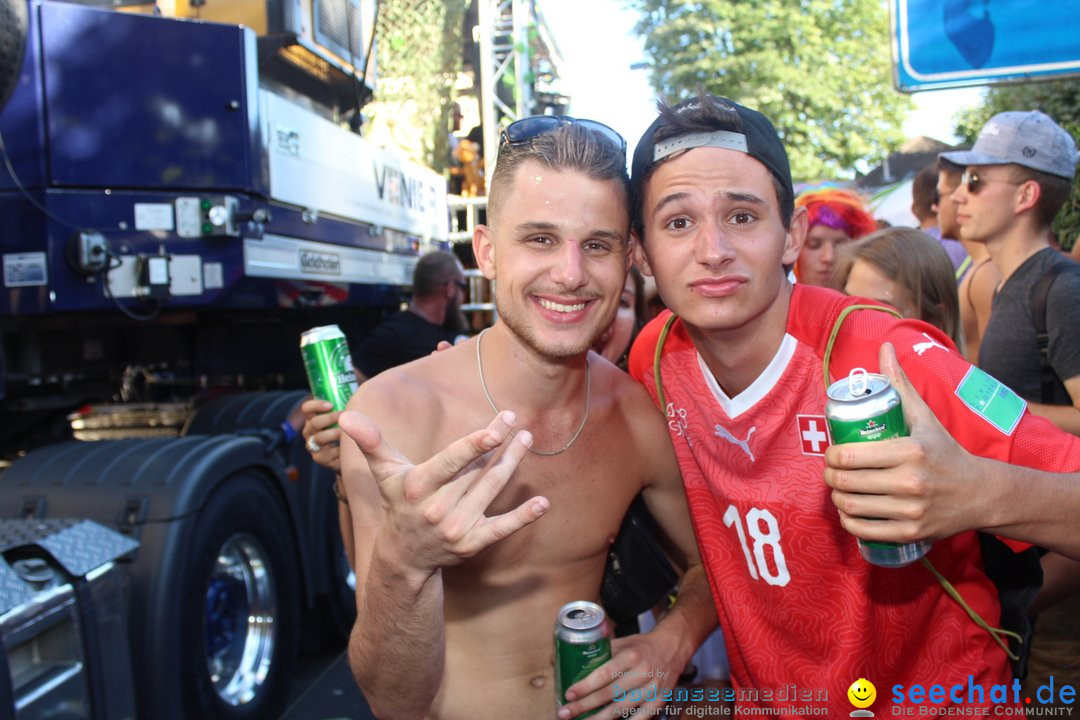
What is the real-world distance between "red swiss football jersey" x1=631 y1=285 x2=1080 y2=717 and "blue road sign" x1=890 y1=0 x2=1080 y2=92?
1.36 m

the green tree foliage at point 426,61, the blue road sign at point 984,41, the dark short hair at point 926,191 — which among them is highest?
the green tree foliage at point 426,61

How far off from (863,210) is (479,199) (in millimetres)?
7022

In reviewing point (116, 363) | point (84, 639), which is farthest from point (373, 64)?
point (84, 639)

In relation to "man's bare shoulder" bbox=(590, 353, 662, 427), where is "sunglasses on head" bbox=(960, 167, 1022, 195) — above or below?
above

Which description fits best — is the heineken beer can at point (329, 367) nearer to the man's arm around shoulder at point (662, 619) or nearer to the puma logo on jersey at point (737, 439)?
the man's arm around shoulder at point (662, 619)

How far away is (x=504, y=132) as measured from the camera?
231 centimetres

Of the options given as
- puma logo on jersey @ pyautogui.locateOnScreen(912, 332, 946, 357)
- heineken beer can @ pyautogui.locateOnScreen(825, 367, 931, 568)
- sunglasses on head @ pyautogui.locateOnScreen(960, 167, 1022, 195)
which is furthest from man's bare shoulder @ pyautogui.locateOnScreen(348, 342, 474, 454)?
sunglasses on head @ pyautogui.locateOnScreen(960, 167, 1022, 195)

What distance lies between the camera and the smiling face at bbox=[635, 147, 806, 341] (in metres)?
1.90

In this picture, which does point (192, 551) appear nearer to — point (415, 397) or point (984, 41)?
point (415, 397)

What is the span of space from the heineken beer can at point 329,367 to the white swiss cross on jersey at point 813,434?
143cm

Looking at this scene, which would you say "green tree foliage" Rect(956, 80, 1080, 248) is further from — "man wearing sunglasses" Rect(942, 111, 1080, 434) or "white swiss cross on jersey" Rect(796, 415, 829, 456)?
"white swiss cross on jersey" Rect(796, 415, 829, 456)

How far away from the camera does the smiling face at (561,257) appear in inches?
81.6

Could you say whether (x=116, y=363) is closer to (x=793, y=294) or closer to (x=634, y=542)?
(x=634, y=542)

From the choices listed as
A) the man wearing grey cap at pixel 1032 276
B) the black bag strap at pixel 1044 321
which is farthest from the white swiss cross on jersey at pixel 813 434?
the black bag strap at pixel 1044 321
